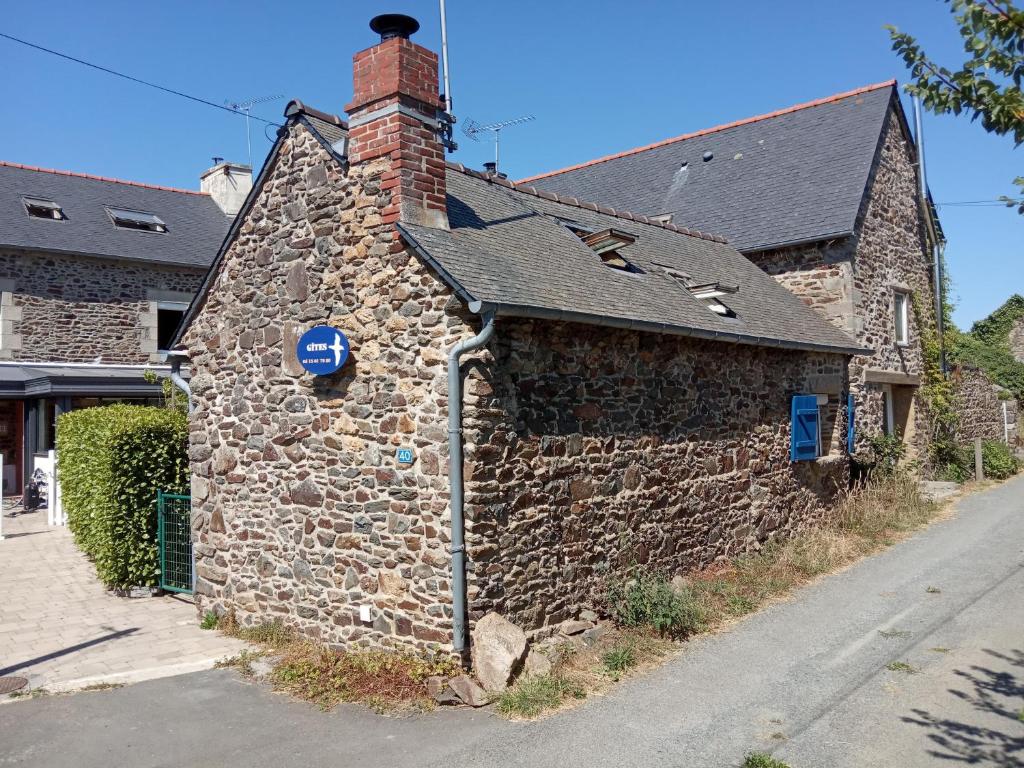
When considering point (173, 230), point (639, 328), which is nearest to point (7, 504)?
point (173, 230)

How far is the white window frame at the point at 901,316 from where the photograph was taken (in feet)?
52.5

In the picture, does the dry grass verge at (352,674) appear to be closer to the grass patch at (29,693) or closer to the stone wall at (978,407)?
the grass patch at (29,693)

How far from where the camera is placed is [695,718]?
5535 millimetres

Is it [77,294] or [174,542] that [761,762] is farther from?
[77,294]

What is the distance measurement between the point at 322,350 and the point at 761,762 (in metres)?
4.80

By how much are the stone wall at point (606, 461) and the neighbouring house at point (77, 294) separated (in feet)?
43.8

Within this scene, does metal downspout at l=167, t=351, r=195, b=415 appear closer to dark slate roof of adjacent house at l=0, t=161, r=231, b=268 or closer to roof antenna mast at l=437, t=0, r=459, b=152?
roof antenna mast at l=437, t=0, r=459, b=152

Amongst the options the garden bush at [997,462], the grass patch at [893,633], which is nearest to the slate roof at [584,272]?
the grass patch at [893,633]

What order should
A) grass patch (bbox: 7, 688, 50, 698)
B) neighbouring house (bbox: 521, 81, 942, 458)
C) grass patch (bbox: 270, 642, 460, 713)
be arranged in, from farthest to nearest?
neighbouring house (bbox: 521, 81, 942, 458) < grass patch (bbox: 7, 688, 50, 698) < grass patch (bbox: 270, 642, 460, 713)

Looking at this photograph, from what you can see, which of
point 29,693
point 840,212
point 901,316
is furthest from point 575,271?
point 901,316

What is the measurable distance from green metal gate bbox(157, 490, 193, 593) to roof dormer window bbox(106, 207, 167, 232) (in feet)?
43.2

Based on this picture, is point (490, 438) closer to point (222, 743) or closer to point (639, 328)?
point (639, 328)

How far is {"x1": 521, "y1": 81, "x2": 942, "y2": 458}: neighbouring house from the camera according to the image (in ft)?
46.6

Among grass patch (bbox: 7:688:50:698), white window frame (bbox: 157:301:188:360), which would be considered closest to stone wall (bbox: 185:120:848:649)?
grass patch (bbox: 7:688:50:698)
